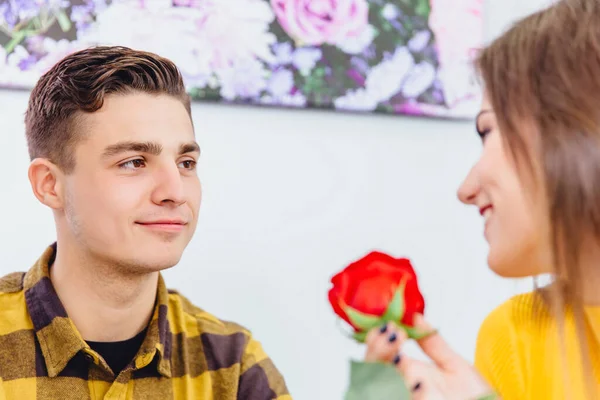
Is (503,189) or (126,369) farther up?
(503,189)

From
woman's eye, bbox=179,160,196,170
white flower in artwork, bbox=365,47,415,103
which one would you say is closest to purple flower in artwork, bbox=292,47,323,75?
white flower in artwork, bbox=365,47,415,103

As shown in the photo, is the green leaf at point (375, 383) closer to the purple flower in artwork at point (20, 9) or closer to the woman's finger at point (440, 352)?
the woman's finger at point (440, 352)

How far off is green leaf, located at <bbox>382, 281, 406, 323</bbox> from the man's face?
0.55 meters

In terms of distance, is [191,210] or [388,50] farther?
[388,50]

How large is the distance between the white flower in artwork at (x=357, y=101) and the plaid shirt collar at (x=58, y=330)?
23.3 inches

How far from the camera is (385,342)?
59 cm

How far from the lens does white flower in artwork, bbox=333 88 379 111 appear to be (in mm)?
1468

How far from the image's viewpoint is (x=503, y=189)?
0.72 m

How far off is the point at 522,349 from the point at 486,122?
36 centimetres

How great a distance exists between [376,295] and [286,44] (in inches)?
37.1

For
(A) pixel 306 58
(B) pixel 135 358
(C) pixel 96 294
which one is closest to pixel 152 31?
(A) pixel 306 58

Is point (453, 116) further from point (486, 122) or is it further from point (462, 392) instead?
point (462, 392)

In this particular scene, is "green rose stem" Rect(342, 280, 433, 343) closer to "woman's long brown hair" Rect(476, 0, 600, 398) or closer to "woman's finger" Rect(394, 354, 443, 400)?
"woman's finger" Rect(394, 354, 443, 400)

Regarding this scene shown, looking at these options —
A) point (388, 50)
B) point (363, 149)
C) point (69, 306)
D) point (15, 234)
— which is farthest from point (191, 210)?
point (388, 50)
